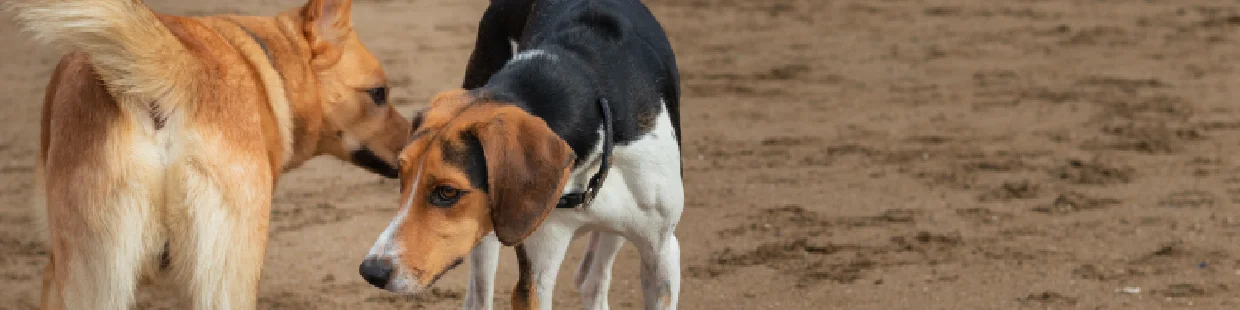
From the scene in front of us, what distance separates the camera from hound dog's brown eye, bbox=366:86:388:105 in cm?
423

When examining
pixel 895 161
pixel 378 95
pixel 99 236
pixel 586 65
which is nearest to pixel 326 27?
pixel 378 95

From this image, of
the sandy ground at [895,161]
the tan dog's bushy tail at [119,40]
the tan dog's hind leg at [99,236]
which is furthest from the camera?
the sandy ground at [895,161]

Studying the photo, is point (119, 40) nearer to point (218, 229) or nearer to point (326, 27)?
point (218, 229)

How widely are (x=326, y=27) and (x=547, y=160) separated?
4.15ft

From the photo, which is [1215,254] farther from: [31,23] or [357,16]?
[357,16]

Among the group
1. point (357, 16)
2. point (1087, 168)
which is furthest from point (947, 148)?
point (357, 16)

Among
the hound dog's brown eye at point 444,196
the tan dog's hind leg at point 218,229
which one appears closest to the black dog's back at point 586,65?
the hound dog's brown eye at point 444,196

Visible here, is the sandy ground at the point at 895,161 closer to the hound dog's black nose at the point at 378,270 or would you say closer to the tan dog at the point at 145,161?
the tan dog at the point at 145,161

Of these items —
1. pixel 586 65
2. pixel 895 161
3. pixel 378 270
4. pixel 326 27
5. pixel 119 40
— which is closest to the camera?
pixel 378 270

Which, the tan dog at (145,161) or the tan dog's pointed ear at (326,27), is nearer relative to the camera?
the tan dog at (145,161)

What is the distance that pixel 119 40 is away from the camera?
331 centimetres

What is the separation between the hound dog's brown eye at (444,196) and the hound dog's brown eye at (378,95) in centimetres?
114

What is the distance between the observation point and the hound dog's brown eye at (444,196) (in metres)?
3.13

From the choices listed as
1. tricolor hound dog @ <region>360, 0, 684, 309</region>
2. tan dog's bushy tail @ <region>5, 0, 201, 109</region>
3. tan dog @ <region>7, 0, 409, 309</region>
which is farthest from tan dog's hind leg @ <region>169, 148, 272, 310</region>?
tricolor hound dog @ <region>360, 0, 684, 309</region>
